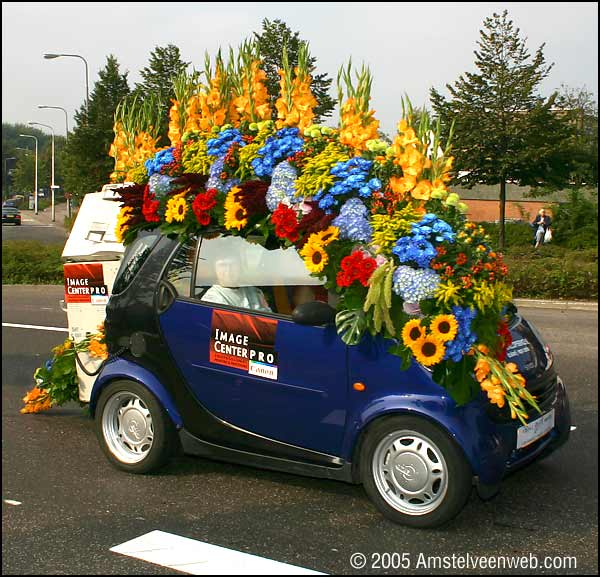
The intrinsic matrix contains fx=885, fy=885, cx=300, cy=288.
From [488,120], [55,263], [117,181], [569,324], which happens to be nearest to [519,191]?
[488,120]

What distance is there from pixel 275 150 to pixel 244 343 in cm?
112

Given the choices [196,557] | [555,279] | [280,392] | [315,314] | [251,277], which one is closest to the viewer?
[196,557]

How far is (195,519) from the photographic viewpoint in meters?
4.81

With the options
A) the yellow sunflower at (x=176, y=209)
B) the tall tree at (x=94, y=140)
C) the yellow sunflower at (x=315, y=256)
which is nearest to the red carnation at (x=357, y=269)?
the yellow sunflower at (x=315, y=256)

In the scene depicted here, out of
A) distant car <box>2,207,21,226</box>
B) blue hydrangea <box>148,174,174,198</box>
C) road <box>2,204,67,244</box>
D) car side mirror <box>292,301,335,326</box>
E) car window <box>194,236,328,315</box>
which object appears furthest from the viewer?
distant car <box>2,207,21,226</box>

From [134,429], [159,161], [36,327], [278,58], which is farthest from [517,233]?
[134,429]

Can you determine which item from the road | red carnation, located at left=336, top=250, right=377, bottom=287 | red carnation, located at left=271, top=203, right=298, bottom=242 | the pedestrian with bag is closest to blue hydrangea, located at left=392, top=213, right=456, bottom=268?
red carnation, located at left=336, top=250, right=377, bottom=287

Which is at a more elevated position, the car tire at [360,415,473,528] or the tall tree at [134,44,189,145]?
the tall tree at [134,44,189,145]

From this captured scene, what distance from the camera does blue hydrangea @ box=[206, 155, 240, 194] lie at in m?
5.28

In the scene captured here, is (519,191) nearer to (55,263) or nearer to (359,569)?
(55,263)

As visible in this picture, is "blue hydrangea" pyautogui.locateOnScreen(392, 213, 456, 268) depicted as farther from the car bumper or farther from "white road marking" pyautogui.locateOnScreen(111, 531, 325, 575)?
"white road marking" pyautogui.locateOnScreen(111, 531, 325, 575)

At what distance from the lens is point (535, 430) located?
4746 mm

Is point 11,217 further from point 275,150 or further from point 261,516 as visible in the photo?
point 261,516

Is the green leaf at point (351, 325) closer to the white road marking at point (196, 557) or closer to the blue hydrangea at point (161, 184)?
the white road marking at point (196, 557)
